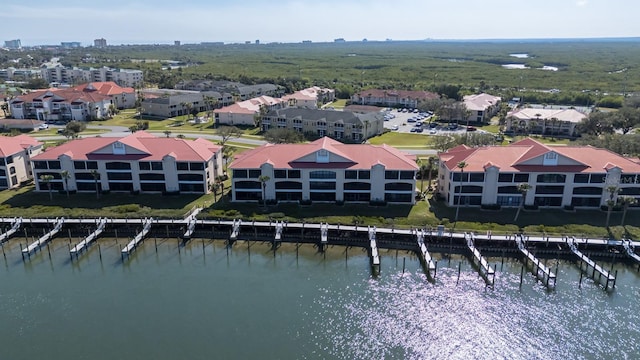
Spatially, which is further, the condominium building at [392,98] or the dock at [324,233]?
the condominium building at [392,98]

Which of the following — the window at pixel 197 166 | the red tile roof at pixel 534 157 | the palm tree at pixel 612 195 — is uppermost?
the red tile roof at pixel 534 157

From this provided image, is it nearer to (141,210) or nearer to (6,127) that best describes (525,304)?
(141,210)

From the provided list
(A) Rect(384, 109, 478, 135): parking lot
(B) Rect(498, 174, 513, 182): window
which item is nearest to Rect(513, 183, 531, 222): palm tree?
(B) Rect(498, 174, 513, 182): window

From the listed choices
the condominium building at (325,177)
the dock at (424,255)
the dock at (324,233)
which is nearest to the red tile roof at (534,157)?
the condominium building at (325,177)

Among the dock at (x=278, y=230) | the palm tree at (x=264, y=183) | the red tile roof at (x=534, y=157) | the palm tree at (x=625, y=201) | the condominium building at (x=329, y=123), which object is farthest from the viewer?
the condominium building at (x=329, y=123)

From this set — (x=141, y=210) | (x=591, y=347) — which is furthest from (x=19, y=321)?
(x=591, y=347)

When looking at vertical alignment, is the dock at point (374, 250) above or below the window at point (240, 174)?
below

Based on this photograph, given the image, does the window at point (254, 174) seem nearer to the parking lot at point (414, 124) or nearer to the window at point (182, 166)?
the window at point (182, 166)

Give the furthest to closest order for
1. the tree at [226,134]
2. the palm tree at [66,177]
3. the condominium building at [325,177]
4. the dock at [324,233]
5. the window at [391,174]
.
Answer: the tree at [226,134]
the palm tree at [66,177]
the condominium building at [325,177]
the window at [391,174]
the dock at [324,233]
